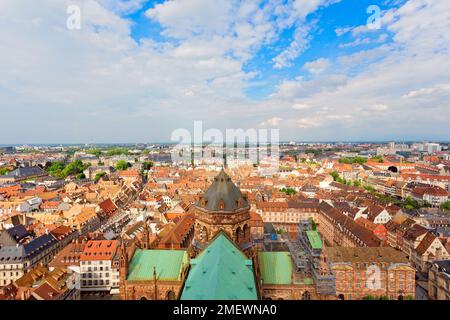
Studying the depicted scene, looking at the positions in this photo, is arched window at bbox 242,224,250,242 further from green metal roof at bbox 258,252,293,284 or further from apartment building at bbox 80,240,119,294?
apartment building at bbox 80,240,119,294

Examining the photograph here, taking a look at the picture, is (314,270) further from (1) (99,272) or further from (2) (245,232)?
(1) (99,272)

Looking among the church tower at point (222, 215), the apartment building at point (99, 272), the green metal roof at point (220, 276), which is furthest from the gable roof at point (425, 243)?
the apartment building at point (99, 272)

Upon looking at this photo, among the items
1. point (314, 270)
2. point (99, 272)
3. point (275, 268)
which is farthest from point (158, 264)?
point (314, 270)

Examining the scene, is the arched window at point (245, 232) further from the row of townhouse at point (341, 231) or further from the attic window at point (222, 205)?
the row of townhouse at point (341, 231)

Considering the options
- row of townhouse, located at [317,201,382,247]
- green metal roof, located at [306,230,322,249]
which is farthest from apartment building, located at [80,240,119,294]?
row of townhouse, located at [317,201,382,247]

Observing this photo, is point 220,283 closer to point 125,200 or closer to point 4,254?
point 4,254
